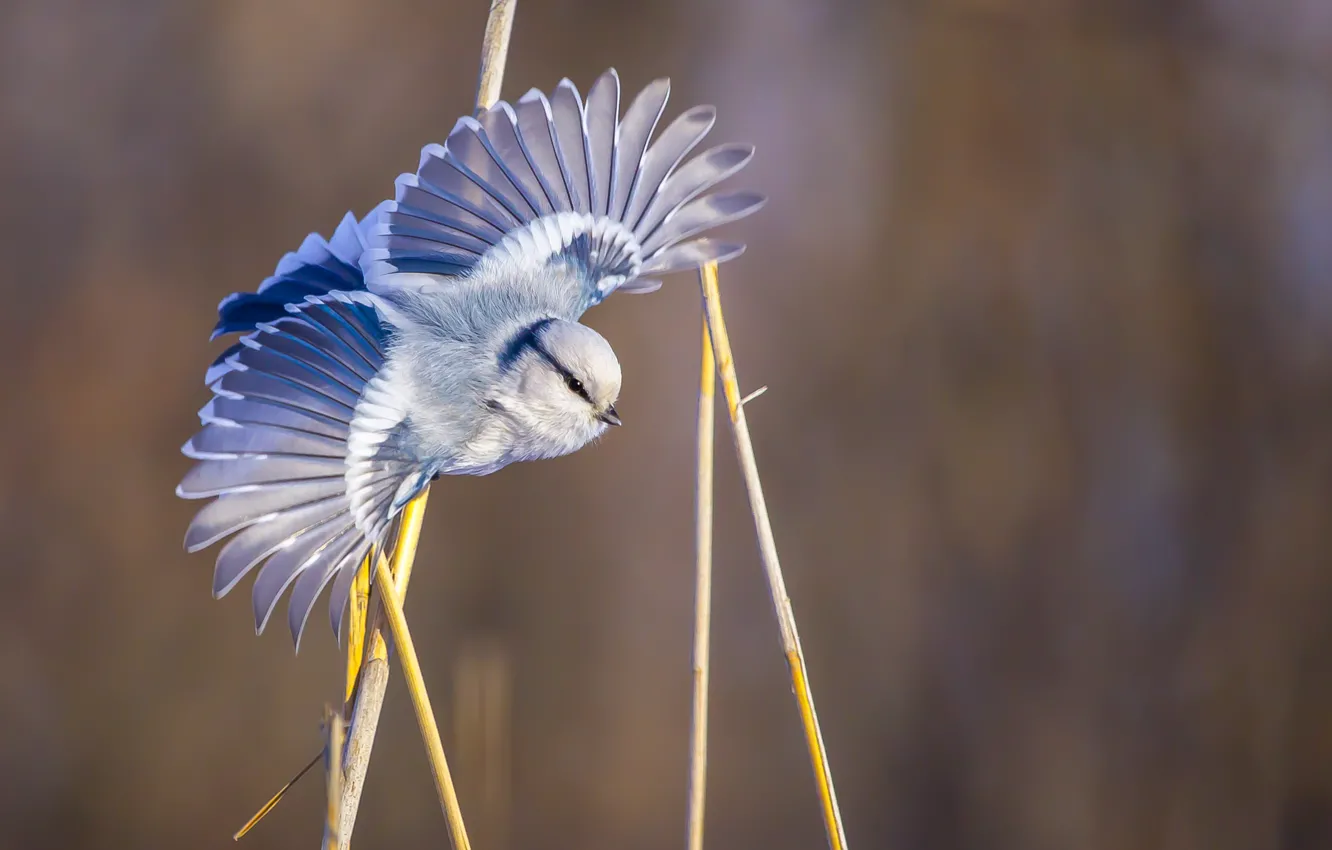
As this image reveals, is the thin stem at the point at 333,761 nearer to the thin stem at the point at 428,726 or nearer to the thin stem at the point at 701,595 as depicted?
the thin stem at the point at 428,726

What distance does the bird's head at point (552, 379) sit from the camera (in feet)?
2.13

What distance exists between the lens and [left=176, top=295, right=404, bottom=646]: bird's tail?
59cm

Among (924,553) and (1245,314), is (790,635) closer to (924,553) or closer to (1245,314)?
(924,553)

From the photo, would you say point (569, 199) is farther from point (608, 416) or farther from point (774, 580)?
point (774, 580)

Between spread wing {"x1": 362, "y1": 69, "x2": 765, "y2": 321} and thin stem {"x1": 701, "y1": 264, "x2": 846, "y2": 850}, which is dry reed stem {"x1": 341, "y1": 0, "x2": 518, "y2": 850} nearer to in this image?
spread wing {"x1": 362, "y1": 69, "x2": 765, "y2": 321}

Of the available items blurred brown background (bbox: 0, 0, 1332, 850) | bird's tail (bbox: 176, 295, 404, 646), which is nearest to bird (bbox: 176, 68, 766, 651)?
bird's tail (bbox: 176, 295, 404, 646)

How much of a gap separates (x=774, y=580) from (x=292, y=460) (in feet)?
0.98

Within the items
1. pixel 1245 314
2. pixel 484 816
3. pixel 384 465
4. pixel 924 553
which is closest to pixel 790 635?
pixel 384 465

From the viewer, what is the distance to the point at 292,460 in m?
0.63

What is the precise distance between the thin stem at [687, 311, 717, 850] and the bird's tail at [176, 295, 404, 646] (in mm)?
200

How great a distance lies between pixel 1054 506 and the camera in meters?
1.40

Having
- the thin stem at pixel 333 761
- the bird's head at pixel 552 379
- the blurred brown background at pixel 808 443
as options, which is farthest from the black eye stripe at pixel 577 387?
the blurred brown background at pixel 808 443

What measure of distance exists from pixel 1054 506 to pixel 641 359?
572 millimetres

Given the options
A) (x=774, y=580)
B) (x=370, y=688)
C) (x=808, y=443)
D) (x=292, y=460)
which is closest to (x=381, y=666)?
(x=370, y=688)
